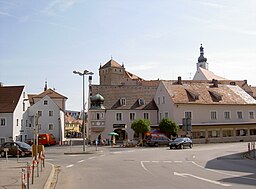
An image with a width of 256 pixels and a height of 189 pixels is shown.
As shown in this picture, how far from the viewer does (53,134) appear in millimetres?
69000

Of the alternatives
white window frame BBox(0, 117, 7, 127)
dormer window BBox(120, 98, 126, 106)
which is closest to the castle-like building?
dormer window BBox(120, 98, 126, 106)

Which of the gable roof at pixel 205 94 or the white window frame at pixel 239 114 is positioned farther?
the white window frame at pixel 239 114

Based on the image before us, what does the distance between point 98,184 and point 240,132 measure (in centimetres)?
5517

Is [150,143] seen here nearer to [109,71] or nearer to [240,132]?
[240,132]

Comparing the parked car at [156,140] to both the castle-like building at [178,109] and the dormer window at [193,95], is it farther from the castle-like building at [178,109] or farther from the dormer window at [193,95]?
the dormer window at [193,95]

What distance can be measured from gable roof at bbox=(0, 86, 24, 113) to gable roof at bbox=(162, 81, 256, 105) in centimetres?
2564

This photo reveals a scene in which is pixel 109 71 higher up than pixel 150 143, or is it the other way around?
pixel 109 71

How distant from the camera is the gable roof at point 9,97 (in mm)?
60703

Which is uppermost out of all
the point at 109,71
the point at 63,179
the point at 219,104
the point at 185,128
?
the point at 109,71

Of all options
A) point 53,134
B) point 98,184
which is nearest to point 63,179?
point 98,184

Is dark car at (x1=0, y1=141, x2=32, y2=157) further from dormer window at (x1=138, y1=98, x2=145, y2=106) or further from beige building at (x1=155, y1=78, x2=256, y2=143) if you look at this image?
dormer window at (x1=138, y1=98, x2=145, y2=106)

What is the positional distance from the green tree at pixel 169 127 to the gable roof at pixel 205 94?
20.1 ft

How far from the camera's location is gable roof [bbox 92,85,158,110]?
214ft

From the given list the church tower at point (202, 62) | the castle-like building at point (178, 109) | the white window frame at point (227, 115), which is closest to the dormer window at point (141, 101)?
the castle-like building at point (178, 109)
